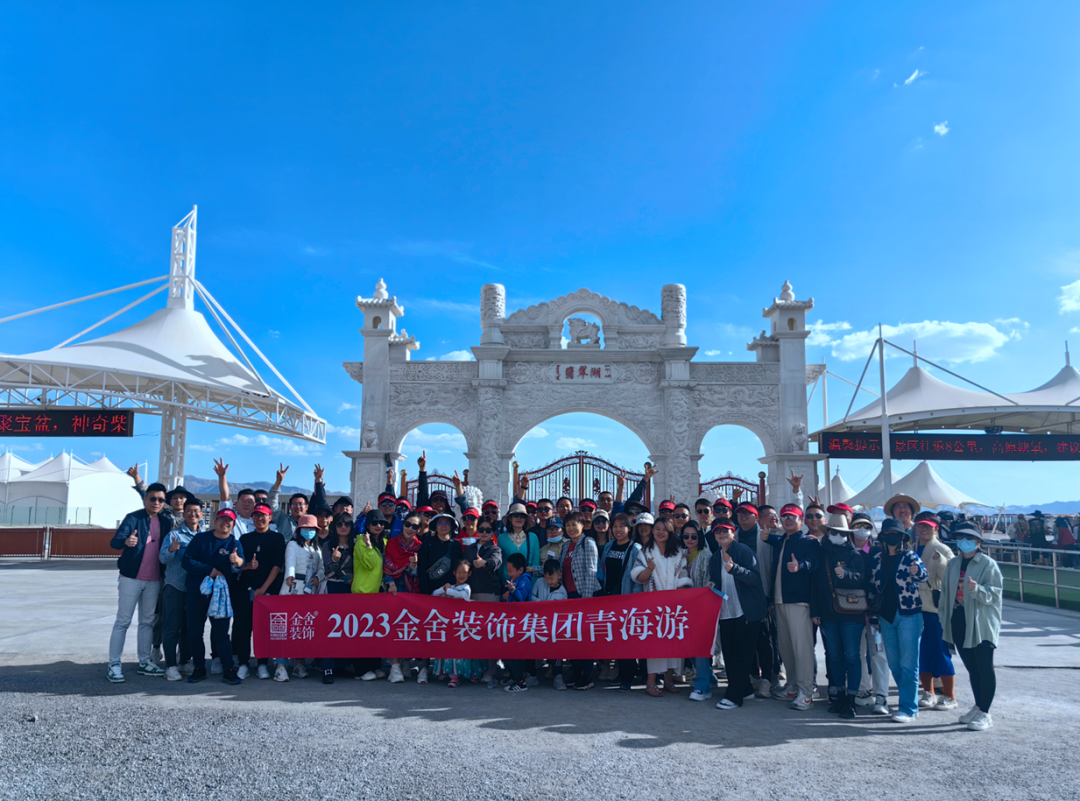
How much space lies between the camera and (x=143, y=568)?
588 centimetres

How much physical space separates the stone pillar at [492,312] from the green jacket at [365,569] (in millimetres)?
10479

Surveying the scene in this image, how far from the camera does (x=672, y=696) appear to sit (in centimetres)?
559

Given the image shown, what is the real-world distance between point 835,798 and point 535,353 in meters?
13.1

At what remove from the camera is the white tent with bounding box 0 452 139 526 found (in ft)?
105

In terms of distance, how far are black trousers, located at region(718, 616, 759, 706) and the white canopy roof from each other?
16969mm

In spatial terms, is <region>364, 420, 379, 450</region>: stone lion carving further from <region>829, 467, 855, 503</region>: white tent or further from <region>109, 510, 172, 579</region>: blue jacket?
<region>829, 467, 855, 503</region>: white tent

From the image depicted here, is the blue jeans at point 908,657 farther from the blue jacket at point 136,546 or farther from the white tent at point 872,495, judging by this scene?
the white tent at point 872,495

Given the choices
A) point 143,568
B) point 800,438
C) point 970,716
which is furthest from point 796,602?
point 800,438

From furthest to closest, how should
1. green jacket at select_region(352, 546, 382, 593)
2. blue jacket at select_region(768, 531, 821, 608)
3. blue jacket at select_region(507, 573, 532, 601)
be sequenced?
1. green jacket at select_region(352, 546, 382, 593)
2. blue jacket at select_region(507, 573, 532, 601)
3. blue jacket at select_region(768, 531, 821, 608)

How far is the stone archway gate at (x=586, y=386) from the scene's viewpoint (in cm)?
1602

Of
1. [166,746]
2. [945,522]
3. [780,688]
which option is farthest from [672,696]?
[945,522]

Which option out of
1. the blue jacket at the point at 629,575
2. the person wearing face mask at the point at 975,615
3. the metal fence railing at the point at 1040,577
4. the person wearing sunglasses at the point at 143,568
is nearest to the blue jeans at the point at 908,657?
the person wearing face mask at the point at 975,615

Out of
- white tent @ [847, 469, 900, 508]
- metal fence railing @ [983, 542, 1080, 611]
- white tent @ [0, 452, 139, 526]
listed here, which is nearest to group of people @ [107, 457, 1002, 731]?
metal fence railing @ [983, 542, 1080, 611]

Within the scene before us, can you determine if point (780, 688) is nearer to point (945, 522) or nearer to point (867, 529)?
point (867, 529)
